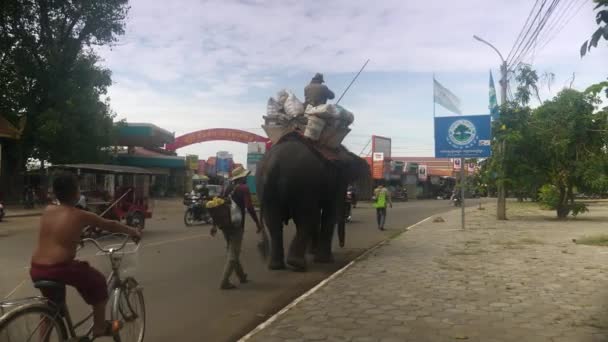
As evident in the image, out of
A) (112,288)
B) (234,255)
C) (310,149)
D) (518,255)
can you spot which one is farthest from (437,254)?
(112,288)

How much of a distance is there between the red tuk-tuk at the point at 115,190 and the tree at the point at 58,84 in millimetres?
12214

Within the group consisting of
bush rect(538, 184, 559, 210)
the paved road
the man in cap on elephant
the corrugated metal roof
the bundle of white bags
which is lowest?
the paved road

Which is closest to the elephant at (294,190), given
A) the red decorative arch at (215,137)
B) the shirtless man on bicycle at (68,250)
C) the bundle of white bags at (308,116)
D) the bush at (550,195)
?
the bundle of white bags at (308,116)

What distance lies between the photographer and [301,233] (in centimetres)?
788

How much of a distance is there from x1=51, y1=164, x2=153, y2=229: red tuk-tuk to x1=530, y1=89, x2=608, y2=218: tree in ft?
44.7

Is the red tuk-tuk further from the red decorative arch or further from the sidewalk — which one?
the red decorative arch

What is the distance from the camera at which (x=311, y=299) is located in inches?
245

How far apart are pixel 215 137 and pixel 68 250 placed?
38.7 meters

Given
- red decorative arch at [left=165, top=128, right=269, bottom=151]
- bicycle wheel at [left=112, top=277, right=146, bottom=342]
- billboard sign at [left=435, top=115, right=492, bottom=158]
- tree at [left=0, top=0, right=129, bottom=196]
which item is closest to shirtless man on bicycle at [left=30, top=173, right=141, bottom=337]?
bicycle wheel at [left=112, top=277, right=146, bottom=342]

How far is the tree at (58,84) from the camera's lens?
85.3 feet

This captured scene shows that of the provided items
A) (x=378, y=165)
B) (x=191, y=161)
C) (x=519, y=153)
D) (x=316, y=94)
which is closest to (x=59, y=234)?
(x=316, y=94)

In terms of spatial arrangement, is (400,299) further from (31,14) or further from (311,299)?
(31,14)

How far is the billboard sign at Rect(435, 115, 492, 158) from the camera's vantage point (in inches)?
615

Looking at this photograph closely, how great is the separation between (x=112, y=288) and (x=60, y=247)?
0.66 meters
